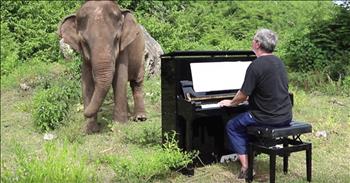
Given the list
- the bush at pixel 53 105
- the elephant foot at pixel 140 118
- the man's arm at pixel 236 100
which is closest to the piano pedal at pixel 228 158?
the man's arm at pixel 236 100

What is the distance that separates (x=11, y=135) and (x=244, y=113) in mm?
4434

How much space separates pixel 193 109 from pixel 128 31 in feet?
10.2

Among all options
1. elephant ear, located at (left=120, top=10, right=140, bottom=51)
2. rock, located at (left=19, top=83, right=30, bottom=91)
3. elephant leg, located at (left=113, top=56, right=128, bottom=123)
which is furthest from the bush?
rock, located at (left=19, top=83, right=30, bottom=91)

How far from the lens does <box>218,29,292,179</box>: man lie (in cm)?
612

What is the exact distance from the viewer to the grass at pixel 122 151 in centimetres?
536

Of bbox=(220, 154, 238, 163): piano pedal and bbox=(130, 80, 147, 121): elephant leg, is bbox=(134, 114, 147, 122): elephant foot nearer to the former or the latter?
bbox=(130, 80, 147, 121): elephant leg

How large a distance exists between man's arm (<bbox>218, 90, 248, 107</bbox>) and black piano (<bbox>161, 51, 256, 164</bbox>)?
0.10 metres

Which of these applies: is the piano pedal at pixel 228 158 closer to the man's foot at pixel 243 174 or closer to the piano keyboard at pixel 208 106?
the man's foot at pixel 243 174

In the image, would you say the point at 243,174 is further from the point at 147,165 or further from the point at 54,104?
the point at 54,104

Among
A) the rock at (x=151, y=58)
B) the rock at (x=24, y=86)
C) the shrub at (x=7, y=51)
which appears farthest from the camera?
the shrub at (x=7, y=51)

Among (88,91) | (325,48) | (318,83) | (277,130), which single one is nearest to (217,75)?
(277,130)

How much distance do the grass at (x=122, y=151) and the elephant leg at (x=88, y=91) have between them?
0.48ft

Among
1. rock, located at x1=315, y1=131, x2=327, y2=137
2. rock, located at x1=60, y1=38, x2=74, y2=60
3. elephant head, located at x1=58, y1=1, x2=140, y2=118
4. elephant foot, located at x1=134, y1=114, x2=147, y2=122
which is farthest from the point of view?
rock, located at x1=60, y1=38, x2=74, y2=60

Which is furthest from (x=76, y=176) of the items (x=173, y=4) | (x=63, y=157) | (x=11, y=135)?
(x=173, y=4)
